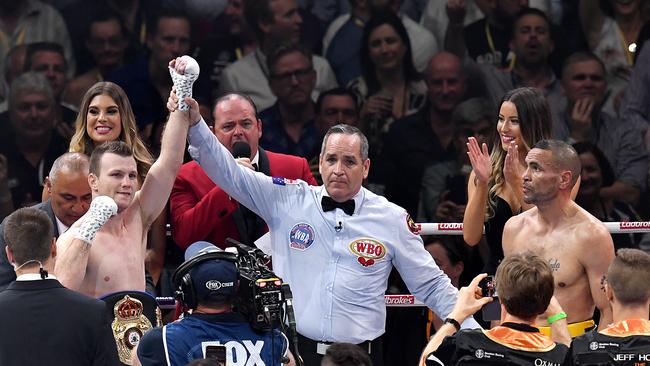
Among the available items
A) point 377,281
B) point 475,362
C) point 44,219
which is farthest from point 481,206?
point 44,219

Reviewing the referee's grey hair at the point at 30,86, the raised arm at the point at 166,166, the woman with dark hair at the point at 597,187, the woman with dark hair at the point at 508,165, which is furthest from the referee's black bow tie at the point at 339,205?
the referee's grey hair at the point at 30,86

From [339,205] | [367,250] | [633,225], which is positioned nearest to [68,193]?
[339,205]

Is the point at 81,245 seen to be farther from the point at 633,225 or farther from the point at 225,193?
the point at 633,225

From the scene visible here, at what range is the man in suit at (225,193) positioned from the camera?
5.06 metres

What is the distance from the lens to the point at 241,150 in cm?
508

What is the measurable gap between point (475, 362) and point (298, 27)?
396 centimetres

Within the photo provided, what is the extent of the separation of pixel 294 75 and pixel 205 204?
8.31 feet

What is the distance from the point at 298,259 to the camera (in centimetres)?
475

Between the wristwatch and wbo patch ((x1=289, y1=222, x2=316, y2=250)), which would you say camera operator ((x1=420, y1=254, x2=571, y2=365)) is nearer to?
Answer: the wristwatch

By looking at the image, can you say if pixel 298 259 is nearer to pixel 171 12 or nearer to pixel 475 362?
pixel 475 362

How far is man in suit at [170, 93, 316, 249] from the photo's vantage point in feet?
16.6

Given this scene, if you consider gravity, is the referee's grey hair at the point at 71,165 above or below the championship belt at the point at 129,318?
above

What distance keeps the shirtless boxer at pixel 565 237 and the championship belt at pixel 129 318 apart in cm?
150

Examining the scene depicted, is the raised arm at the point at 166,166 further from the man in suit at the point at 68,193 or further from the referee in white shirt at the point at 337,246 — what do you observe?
the man in suit at the point at 68,193
